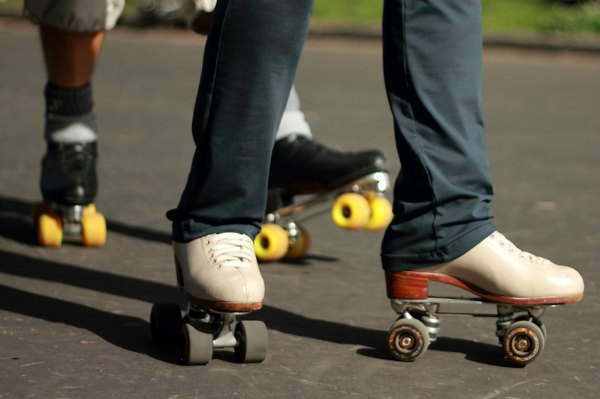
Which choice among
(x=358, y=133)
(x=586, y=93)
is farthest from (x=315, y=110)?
(x=586, y=93)

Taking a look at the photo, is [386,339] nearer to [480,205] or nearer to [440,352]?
[440,352]

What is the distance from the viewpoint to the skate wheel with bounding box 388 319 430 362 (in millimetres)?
2787

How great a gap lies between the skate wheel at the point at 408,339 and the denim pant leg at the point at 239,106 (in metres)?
0.39

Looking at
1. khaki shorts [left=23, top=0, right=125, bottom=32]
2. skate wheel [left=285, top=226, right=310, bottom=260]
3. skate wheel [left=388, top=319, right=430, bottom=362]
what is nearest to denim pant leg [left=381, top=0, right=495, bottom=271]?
skate wheel [left=388, top=319, right=430, bottom=362]

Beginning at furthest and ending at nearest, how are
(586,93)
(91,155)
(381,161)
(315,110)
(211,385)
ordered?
1. (586,93)
2. (315,110)
3. (91,155)
4. (381,161)
5. (211,385)

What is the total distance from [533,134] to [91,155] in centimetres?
374

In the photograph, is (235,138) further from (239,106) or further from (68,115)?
(68,115)

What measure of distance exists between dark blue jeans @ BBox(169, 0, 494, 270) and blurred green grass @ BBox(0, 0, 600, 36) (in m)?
11.5

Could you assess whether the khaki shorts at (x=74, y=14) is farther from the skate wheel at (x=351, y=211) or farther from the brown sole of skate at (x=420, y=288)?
the brown sole of skate at (x=420, y=288)

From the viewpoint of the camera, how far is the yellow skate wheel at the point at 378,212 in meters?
3.86

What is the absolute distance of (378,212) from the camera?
3865 mm

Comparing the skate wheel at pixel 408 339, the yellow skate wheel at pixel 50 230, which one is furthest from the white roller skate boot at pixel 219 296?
the yellow skate wheel at pixel 50 230

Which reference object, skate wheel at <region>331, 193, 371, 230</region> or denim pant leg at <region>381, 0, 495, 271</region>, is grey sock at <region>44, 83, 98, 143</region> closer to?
skate wheel at <region>331, 193, 371, 230</region>

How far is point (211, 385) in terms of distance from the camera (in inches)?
102
